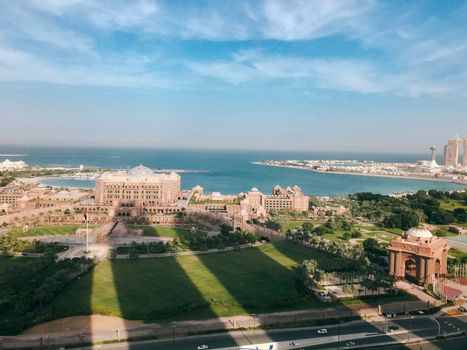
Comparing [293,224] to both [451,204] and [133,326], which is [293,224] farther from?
[133,326]

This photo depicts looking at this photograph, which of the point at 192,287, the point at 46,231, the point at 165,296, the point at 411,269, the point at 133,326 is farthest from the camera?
the point at 46,231

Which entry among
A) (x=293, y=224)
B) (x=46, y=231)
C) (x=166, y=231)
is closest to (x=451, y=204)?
(x=293, y=224)

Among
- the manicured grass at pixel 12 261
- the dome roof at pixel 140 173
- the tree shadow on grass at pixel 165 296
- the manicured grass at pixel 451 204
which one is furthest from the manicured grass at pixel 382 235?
the dome roof at pixel 140 173

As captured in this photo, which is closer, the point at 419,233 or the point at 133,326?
the point at 133,326

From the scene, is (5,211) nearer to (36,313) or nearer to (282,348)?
(36,313)

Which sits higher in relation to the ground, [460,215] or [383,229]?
[460,215]

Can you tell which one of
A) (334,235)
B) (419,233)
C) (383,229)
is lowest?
(334,235)

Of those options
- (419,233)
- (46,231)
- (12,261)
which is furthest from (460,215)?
(12,261)

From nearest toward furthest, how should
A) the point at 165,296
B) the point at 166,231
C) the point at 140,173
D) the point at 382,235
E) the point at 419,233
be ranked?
the point at 165,296 < the point at 419,233 < the point at 382,235 < the point at 166,231 < the point at 140,173
